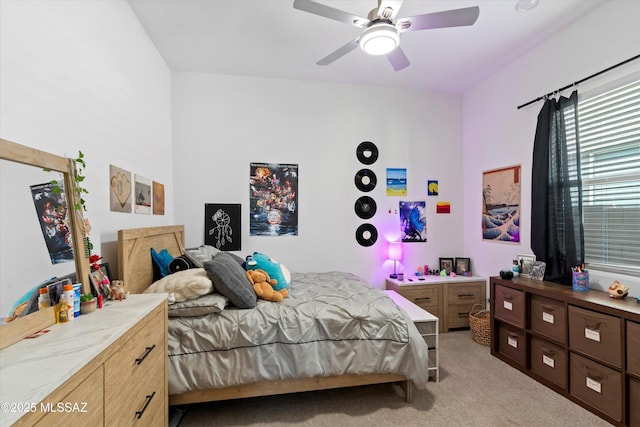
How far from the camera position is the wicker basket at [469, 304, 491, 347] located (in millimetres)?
3133

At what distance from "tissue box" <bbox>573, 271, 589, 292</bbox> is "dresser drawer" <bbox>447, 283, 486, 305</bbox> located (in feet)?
4.19

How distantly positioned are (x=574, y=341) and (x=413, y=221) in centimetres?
204

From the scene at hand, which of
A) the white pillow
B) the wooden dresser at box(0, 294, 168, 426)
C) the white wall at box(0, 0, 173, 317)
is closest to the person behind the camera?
the wooden dresser at box(0, 294, 168, 426)

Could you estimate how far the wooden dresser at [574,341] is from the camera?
6.03 ft

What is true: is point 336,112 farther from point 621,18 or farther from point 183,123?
point 621,18

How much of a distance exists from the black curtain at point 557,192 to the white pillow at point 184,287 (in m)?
2.98

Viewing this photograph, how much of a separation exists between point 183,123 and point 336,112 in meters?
1.87

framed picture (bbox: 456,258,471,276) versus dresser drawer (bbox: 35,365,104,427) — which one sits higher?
dresser drawer (bbox: 35,365,104,427)

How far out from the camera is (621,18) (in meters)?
2.19

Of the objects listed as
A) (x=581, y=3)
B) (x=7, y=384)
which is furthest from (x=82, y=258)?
(x=581, y=3)

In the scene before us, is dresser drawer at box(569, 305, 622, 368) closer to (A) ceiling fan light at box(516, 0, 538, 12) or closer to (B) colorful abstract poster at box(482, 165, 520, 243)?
(B) colorful abstract poster at box(482, 165, 520, 243)

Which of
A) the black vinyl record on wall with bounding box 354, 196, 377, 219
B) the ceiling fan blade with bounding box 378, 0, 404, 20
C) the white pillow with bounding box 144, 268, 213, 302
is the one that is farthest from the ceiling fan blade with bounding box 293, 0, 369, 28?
the black vinyl record on wall with bounding box 354, 196, 377, 219

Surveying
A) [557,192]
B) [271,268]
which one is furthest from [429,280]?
[271,268]

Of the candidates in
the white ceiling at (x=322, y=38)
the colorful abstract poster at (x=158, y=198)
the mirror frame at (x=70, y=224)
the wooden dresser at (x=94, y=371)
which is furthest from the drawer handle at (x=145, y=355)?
the white ceiling at (x=322, y=38)
